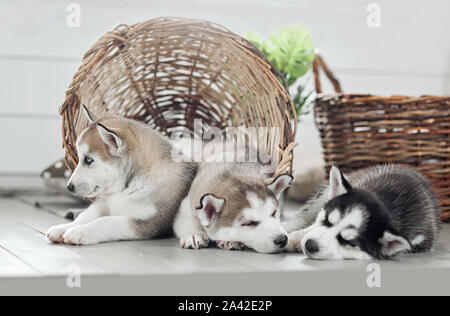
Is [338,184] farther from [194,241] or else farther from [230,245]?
[194,241]

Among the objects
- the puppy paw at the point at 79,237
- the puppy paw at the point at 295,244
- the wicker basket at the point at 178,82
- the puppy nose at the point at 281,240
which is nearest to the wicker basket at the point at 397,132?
the wicker basket at the point at 178,82

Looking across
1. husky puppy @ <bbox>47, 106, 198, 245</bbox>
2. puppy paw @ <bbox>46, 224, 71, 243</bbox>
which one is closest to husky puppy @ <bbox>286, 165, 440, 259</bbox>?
husky puppy @ <bbox>47, 106, 198, 245</bbox>

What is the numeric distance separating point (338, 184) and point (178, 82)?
1195mm

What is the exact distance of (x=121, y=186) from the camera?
199 centimetres

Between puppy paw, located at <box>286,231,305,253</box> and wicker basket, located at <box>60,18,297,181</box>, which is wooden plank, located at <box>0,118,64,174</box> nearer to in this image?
wicker basket, located at <box>60,18,297,181</box>

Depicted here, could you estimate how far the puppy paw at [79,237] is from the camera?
6.09 feet

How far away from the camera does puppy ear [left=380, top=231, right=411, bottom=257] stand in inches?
63.2

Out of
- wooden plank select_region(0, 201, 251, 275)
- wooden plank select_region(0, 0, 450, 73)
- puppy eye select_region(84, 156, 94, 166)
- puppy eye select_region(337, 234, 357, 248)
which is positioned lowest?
wooden plank select_region(0, 201, 251, 275)

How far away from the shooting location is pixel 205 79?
2.69m

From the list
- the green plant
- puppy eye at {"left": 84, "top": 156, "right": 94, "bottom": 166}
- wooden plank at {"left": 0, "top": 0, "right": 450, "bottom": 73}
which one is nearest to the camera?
puppy eye at {"left": 84, "top": 156, "right": 94, "bottom": 166}

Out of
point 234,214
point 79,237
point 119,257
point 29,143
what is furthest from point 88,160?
point 29,143

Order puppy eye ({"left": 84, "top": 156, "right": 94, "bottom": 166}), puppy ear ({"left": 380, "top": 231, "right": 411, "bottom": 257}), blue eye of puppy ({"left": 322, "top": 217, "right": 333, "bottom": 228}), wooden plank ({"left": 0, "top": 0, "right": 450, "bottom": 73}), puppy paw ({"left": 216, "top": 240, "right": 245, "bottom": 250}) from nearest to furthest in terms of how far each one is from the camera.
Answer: puppy ear ({"left": 380, "top": 231, "right": 411, "bottom": 257}) → blue eye of puppy ({"left": 322, "top": 217, "right": 333, "bottom": 228}) → puppy paw ({"left": 216, "top": 240, "right": 245, "bottom": 250}) → puppy eye ({"left": 84, "top": 156, "right": 94, "bottom": 166}) → wooden plank ({"left": 0, "top": 0, "right": 450, "bottom": 73})

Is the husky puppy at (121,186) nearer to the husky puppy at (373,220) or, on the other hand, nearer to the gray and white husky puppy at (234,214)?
the gray and white husky puppy at (234,214)
